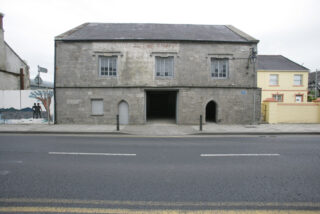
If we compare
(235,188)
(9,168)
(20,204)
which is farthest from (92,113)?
(235,188)

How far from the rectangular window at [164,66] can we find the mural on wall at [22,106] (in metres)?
9.30

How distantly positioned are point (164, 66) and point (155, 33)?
3244 mm

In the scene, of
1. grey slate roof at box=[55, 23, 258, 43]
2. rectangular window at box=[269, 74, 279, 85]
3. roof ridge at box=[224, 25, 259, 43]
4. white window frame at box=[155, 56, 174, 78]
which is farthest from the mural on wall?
rectangular window at box=[269, 74, 279, 85]

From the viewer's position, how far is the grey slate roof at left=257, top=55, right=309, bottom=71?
22.9 meters

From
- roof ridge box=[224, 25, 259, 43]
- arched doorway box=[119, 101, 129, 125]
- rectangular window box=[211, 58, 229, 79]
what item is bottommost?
arched doorway box=[119, 101, 129, 125]

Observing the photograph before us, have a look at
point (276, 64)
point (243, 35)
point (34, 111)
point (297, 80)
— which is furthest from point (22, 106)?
point (297, 80)

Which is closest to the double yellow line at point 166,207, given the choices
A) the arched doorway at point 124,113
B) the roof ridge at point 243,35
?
the arched doorway at point 124,113

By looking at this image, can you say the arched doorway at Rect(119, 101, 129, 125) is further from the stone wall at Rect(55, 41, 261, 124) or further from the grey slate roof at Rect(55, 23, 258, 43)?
the grey slate roof at Rect(55, 23, 258, 43)

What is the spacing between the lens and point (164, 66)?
513 inches

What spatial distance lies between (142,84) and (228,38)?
8.36 metres

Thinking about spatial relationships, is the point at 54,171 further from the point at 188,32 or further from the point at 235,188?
the point at 188,32

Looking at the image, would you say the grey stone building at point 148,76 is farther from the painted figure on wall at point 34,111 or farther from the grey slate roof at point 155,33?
the painted figure on wall at point 34,111

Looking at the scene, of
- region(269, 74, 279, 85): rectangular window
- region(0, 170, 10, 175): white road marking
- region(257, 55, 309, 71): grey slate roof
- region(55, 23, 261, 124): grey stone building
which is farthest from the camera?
region(257, 55, 309, 71): grey slate roof

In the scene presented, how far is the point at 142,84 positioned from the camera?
12.8 meters
